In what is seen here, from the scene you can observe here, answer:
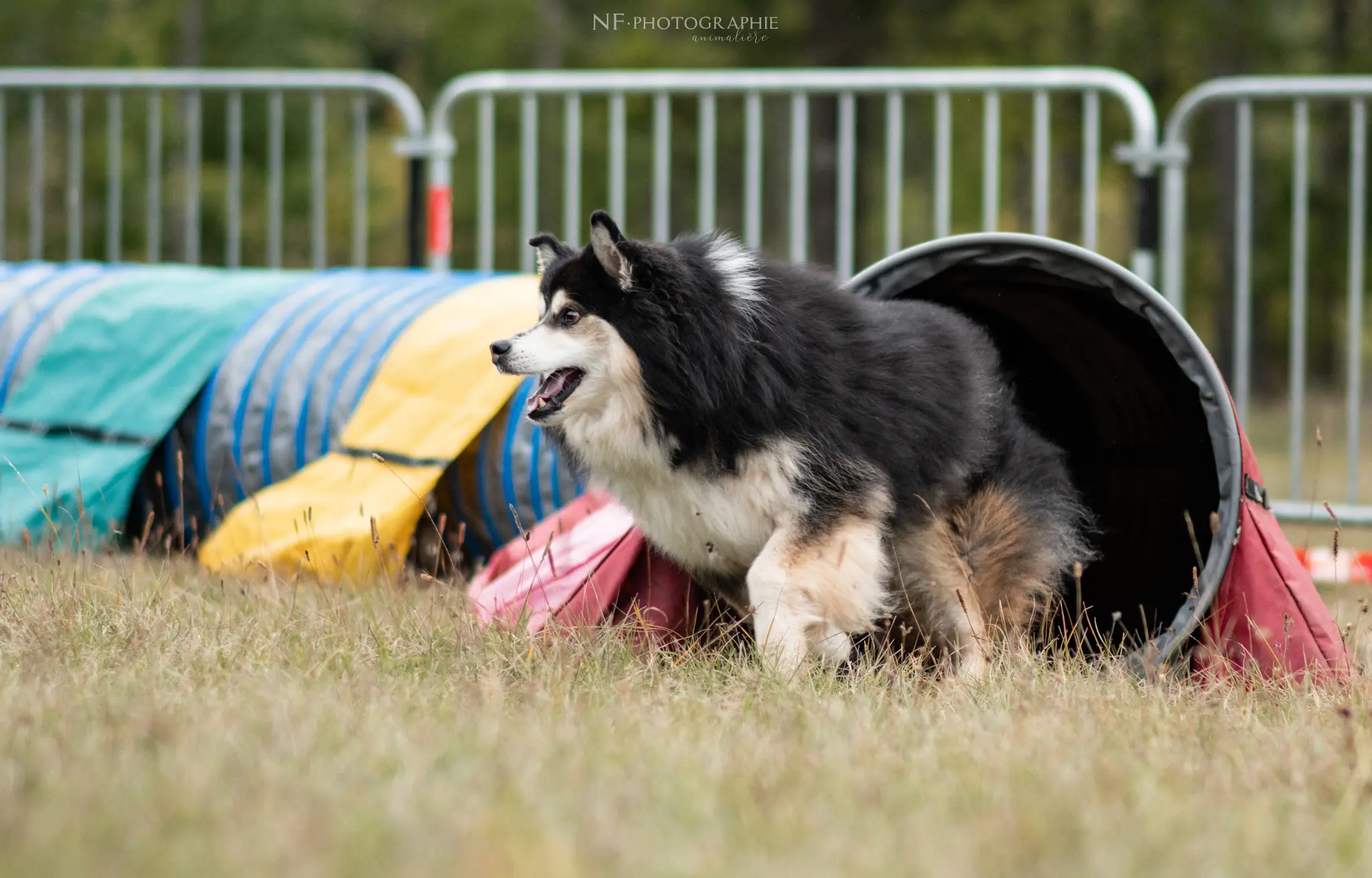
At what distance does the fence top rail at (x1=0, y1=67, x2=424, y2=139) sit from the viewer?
7434mm

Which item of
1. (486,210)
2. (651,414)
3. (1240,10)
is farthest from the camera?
(1240,10)

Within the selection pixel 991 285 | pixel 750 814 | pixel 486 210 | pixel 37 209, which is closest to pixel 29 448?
pixel 486 210

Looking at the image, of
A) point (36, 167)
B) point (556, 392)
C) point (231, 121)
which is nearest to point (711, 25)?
point (231, 121)

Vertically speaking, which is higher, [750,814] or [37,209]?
[37,209]

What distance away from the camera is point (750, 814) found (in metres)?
2.39

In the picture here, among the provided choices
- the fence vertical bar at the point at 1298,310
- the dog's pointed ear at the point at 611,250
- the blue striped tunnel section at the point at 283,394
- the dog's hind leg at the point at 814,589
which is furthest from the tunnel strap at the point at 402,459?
the fence vertical bar at the point at 1298,310

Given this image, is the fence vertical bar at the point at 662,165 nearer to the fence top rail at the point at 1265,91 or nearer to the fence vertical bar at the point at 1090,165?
the fence vertical bar at the point at 1090,165

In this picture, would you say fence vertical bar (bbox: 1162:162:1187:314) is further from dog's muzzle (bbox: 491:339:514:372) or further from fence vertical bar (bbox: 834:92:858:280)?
dog's muzzle (bbox: 491:339:514:372)

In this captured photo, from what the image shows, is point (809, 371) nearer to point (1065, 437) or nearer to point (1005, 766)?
point (1005, 766)

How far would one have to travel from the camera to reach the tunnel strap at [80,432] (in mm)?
5711

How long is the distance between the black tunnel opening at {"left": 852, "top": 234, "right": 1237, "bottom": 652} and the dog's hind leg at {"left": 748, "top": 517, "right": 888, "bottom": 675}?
1.18 metres

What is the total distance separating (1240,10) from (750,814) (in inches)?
678

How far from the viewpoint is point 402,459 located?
530 centimetres

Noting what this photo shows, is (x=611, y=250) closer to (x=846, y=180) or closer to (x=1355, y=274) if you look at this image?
(x=846, y=180)
